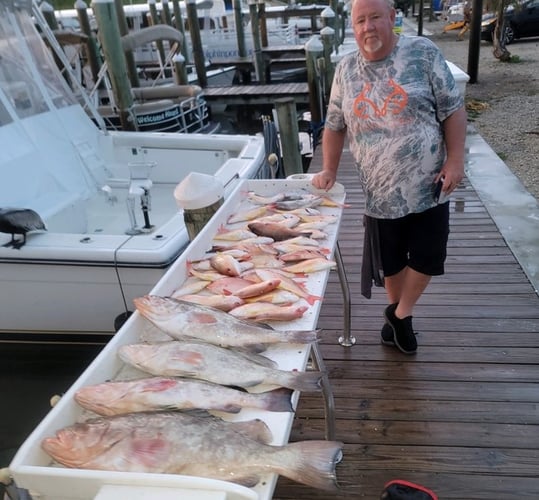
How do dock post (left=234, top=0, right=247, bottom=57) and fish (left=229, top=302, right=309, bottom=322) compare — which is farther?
dock post (left=234, top=0, right=247, bottom=57)

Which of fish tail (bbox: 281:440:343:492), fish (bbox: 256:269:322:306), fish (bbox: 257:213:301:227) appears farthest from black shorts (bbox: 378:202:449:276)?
fish tail (bbox: 281:440:343:492)

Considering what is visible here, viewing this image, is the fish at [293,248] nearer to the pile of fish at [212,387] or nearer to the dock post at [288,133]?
the pile of fish at [212,387]

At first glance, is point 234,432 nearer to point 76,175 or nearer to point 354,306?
point 354,306

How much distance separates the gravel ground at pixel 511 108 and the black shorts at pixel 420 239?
4.27 meters

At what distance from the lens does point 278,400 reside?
1455 mm

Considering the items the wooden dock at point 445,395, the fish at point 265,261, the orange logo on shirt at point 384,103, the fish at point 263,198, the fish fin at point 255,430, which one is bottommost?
the wooden dock at point 445,395

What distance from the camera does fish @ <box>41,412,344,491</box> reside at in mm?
1234

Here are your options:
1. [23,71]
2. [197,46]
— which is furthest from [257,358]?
[197,46]

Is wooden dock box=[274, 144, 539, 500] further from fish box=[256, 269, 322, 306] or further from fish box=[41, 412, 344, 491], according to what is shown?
fish box=[41, 412, 344, 491]

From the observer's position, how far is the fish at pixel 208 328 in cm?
171

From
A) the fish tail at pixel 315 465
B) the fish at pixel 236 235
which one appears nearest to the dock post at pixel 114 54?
the fish at pixel 236 235

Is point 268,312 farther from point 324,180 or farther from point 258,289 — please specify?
point 324,180

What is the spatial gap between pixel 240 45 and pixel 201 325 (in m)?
17.9

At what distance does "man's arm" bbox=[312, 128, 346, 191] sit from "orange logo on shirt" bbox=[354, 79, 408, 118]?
360 millimetres
